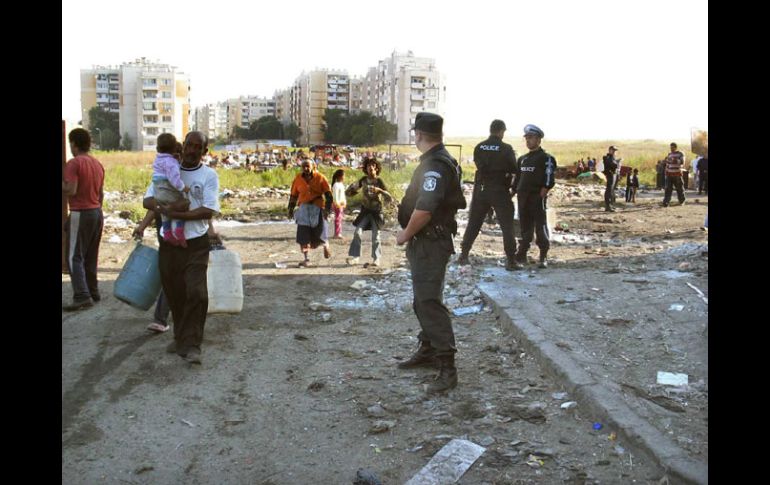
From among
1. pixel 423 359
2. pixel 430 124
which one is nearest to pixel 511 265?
pixel 423 359

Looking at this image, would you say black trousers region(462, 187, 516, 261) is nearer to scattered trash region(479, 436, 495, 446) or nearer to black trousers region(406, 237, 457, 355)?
black trousers region(406, 237, 457, 355)

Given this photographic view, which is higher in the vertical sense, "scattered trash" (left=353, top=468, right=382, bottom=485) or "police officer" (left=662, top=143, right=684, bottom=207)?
"police officer" (left=662, top=143, right=684, bottom=207)

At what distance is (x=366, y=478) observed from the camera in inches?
133

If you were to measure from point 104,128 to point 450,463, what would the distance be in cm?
9497

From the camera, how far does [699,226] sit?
1414 cm

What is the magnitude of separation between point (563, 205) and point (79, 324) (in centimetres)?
1796

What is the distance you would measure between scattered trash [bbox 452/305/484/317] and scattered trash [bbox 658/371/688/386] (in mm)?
2411

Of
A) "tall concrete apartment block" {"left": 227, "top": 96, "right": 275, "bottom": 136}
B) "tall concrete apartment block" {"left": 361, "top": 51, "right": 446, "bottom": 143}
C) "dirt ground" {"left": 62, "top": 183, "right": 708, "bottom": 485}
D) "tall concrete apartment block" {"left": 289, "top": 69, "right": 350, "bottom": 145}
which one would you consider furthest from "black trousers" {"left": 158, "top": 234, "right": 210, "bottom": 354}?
"tall concrete apartment block" {"left": 227, "top": 96, "right": 275, "bottom": 136}

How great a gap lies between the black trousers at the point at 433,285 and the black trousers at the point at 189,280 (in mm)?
1696

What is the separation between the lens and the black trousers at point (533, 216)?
8.70m

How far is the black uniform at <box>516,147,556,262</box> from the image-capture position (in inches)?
337

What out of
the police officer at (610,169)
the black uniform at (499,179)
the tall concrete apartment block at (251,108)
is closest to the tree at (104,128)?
the tall concrete apartment block at (251,108)
